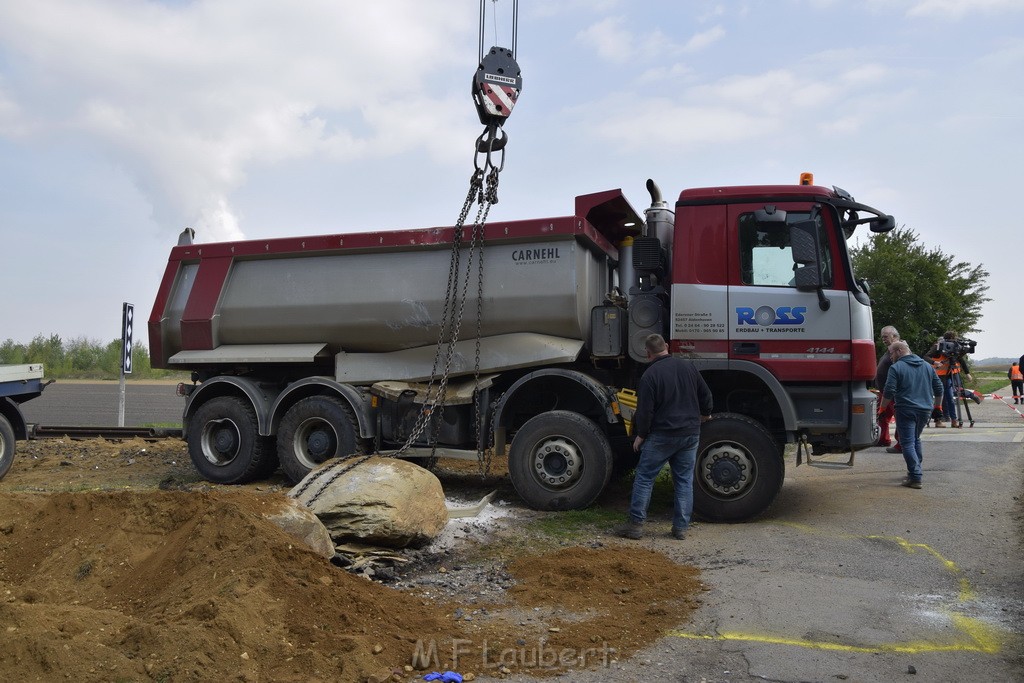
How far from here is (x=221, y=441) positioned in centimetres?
1006

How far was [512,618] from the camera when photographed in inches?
203

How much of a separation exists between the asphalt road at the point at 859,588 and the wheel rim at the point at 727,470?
329mm

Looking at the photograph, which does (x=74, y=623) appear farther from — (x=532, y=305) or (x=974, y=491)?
(x=974, y=491)

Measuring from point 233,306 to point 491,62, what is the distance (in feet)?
13.7

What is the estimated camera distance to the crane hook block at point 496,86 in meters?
8.83

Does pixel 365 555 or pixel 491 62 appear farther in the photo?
pixel 491 62

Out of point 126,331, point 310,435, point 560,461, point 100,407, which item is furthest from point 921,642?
point 100,407

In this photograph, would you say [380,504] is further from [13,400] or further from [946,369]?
[946,369]

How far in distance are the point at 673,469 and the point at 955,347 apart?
31.0ft

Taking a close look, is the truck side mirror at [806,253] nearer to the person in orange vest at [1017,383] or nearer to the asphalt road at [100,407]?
the asphalt road at [100,407]

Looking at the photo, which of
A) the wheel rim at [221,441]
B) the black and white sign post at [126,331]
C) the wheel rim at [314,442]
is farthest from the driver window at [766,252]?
the black and white sign post at [126,331]

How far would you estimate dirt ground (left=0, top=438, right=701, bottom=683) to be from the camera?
4164mm

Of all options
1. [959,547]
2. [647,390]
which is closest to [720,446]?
[647,390]

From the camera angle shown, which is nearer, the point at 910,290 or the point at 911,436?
the point at 911,436
